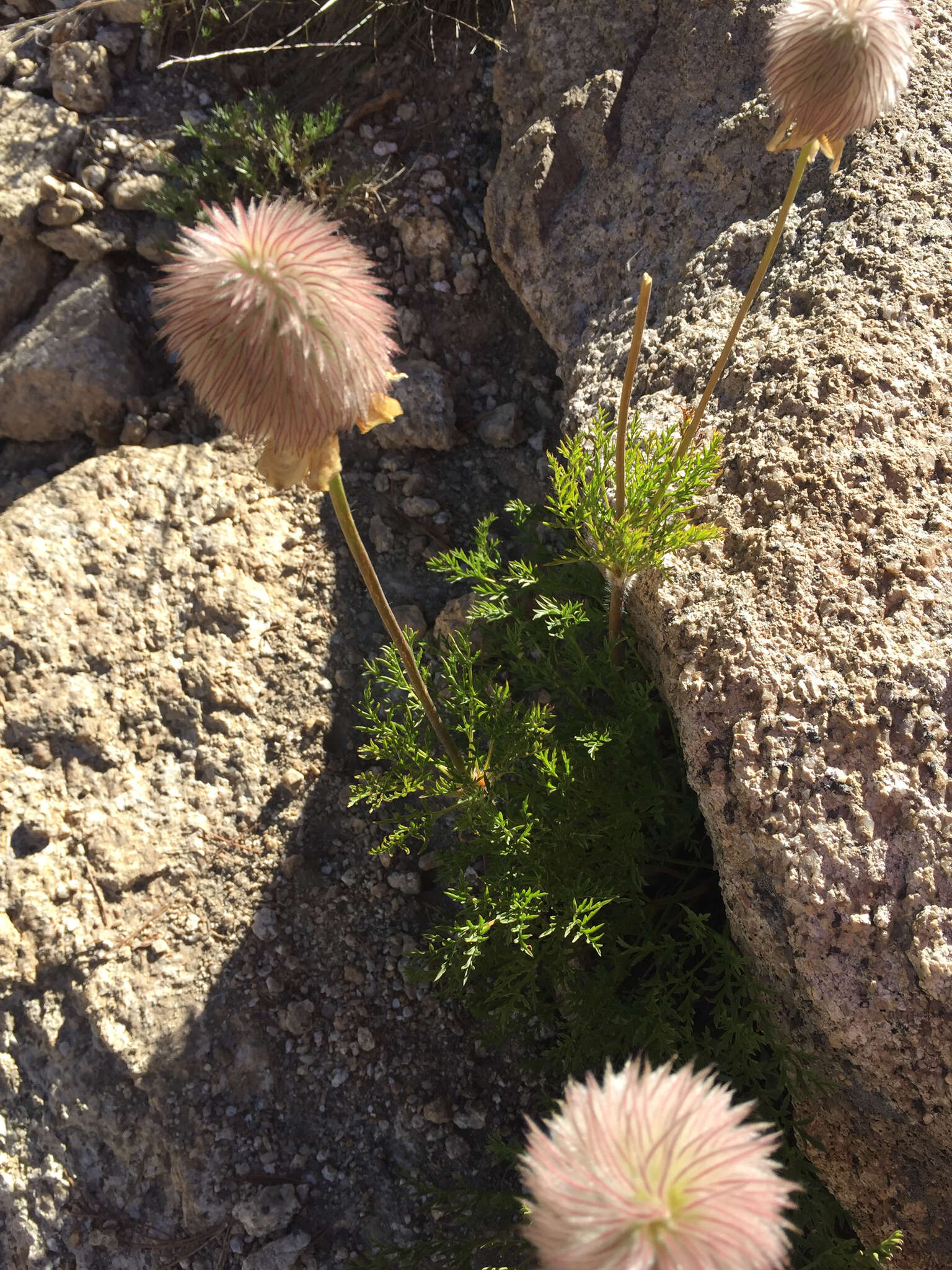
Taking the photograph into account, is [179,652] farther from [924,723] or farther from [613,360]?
[924,723]

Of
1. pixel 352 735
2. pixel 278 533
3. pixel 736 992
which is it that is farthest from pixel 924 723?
pixel 278 533

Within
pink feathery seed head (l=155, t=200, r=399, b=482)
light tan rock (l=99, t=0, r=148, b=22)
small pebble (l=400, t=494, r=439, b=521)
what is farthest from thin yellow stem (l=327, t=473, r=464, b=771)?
light tan rock (l=99, t=0, r=148, b=22)

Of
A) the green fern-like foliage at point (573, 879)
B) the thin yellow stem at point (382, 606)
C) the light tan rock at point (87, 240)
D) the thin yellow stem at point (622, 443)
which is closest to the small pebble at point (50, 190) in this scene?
the light tan rock at point (87, 240)

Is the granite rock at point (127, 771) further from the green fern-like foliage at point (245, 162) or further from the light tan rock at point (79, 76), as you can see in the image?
the light tan rock at point (79, 76)

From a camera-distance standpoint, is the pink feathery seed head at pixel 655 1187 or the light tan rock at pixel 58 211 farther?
the light tan rock at pixel 58 211

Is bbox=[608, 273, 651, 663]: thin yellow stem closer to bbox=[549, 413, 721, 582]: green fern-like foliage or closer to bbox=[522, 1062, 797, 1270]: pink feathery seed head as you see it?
bbox=[549, 413, 721, 582]: green fern-like foliage

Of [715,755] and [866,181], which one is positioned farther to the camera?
[866,181]

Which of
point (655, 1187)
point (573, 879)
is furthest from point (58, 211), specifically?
point (655, 1187)
